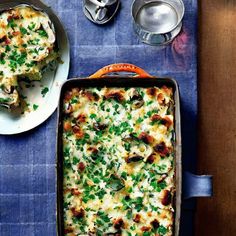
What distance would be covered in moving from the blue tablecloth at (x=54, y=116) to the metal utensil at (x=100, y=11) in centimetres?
2

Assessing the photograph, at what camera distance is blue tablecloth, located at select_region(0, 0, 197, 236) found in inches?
95.0

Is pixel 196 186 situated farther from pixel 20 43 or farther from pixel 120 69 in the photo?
pixel 20 43

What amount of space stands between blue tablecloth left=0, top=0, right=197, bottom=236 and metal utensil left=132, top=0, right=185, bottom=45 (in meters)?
0.03

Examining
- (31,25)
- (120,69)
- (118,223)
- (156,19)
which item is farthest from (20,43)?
(118,223)

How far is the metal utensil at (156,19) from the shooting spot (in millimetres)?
2391

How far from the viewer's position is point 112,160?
7.23 feet

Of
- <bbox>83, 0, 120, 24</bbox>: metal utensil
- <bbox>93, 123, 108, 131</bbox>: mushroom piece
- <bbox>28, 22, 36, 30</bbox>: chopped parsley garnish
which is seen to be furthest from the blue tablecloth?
<bbox>93, 123, 108, 131</bbox>: mushroom piece

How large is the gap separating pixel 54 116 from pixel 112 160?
1.11ft

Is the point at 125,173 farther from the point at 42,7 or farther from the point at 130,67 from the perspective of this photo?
the point at 42,7

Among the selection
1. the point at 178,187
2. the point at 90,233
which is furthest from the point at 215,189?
the point at 90,233

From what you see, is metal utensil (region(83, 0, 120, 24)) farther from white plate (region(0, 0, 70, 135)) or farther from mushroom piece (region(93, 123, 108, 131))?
mushroom piece (region(93, 123, 108, 131))

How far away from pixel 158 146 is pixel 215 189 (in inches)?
17.1

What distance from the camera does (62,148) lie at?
220 centimetres

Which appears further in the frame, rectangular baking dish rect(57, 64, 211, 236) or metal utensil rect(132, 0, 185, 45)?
metal utensil rect(132, 0, 185, 45)
